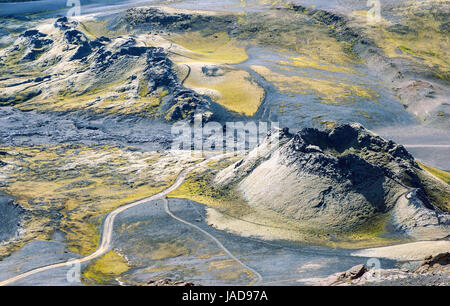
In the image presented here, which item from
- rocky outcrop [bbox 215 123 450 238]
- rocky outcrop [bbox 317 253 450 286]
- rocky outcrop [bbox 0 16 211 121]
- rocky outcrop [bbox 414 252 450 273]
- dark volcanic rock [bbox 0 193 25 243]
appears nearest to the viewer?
rocky outcrop [bbox 317 253 450 286]

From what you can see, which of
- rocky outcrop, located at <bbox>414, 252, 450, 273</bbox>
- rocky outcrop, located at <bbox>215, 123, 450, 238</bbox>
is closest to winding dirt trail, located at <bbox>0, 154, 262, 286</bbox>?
rocky outcrop, located at <bbox>215, 123, 450, 238</bbox>

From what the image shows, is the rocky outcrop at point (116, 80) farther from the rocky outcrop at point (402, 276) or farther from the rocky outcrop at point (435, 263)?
the rocky outcrop at point (435, 263)

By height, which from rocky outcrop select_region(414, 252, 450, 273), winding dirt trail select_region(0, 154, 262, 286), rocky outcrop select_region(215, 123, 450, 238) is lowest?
winding dirt trail select_region(0, 154, 262, 286)

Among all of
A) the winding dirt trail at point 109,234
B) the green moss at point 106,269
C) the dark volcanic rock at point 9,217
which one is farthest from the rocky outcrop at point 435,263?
the dark volcanic rock at point 9,217

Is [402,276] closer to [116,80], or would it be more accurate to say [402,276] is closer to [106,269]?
[106,269]

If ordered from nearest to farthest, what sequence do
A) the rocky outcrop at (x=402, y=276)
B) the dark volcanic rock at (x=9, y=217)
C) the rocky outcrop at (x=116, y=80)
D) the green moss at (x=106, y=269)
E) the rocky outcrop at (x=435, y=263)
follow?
the rocky outcrop at (x=402, y=276)
the rocky outcrop at (x=435, y=263)
the green moss at (x=106, y=269)
the dark volcanic rock at (x=9, y=217)
the rocky outcrop at (x=116, y=80)

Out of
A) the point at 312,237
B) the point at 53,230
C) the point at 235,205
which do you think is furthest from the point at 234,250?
the point at 53,230

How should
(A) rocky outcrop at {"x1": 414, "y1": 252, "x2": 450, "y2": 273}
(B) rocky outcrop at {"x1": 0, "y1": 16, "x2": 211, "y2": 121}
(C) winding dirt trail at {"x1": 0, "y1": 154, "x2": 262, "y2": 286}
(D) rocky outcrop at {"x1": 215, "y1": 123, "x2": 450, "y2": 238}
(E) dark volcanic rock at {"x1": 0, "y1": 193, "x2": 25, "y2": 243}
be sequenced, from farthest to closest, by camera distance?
(B) rocky outcrop at {"x1": 0, "y1": 16, "x2": 211, "y2": 121} < (E) dark volcanic rock at {"x1": 0, "y1": 193, "x2": 25, "y2": 243} < (D) rocky outcrop at {"x1": 215, "y1": 123, "x2": 450, "y2": 238} < (C) winding dirt trail at {"x1": 0, "y1": 154, "x2": 262, "y2": 286} < (A) rocky outcrop at {"x1": 414, "y1": 252, "x2": 450, "y2": 273}

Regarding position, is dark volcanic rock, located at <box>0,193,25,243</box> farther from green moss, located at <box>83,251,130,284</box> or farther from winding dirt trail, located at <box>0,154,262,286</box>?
green moss, located at <box>83,251,130,284</box>
